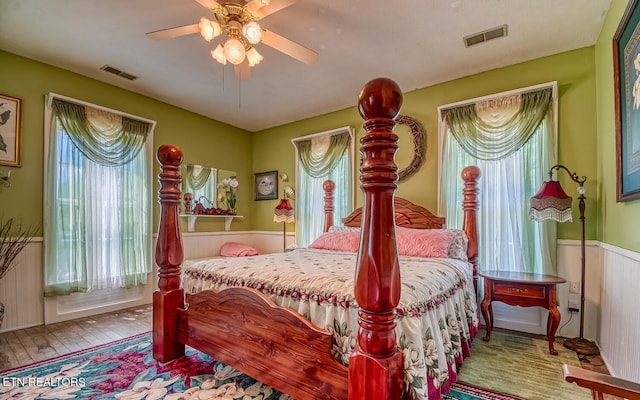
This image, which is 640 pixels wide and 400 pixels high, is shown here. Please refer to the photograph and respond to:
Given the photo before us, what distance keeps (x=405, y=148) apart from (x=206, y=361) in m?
3.01

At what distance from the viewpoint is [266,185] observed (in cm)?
518

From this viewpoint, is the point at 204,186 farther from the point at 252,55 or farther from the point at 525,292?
the point at 525,292

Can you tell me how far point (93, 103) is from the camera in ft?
11.3

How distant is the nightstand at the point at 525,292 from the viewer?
7.88 ft

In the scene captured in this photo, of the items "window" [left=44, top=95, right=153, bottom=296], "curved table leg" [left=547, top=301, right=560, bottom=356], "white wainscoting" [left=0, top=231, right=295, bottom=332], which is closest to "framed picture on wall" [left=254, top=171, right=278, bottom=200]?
"window" [left=44, top=95, right=153, bottom=296]

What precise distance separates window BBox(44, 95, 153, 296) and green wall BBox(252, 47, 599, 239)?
107 inches

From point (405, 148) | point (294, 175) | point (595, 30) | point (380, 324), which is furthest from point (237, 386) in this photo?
point (595, 30)

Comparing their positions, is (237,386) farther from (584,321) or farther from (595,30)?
(595,30)

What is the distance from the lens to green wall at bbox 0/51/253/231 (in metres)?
2.98

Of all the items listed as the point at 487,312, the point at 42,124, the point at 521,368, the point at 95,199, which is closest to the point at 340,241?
the point at 487,312

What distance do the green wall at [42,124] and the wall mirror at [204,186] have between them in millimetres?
123

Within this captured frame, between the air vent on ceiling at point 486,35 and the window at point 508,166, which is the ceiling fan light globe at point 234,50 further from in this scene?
the window at point 508,166

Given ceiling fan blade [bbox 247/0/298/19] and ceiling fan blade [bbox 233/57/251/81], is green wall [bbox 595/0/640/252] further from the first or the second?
ceiling fan blade [bbox 233/57/251/81]

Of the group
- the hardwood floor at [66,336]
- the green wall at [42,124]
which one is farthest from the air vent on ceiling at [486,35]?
the hardwood floor at [66,336]
